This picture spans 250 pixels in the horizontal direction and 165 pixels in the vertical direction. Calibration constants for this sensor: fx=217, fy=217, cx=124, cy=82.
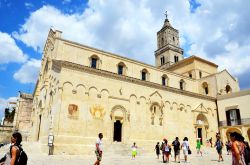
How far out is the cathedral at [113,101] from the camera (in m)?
21.1

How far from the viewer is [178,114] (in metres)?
29.5

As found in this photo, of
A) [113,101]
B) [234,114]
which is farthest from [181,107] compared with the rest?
[113,101]

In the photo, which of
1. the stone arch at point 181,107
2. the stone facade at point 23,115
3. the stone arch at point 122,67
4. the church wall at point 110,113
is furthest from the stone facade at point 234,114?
the stone facade at point 23,115

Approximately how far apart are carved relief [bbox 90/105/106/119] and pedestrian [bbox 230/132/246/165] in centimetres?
1748

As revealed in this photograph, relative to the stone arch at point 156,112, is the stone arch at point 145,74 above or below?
above

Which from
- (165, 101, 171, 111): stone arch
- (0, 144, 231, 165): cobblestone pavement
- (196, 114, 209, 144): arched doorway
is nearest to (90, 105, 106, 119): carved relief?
(0, 144, 231, 165): cobblestone pavement

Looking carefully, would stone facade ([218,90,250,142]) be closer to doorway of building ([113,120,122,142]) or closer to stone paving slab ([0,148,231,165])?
stone paving slab ([0,148,231,165])

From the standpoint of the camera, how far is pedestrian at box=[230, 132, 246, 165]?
18.7 feet

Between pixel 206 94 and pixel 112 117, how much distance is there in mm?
18791

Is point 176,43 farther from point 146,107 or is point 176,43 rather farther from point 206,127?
point 146,107

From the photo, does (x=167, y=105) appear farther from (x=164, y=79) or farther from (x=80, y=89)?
(x=80, y=89)

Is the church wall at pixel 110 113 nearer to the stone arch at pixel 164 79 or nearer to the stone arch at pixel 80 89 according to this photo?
the stone arch at pixel 80 89

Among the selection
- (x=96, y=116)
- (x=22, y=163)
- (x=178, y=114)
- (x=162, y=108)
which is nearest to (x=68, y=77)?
(x=96, y=116)

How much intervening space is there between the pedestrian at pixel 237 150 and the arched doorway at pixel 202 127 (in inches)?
1046
